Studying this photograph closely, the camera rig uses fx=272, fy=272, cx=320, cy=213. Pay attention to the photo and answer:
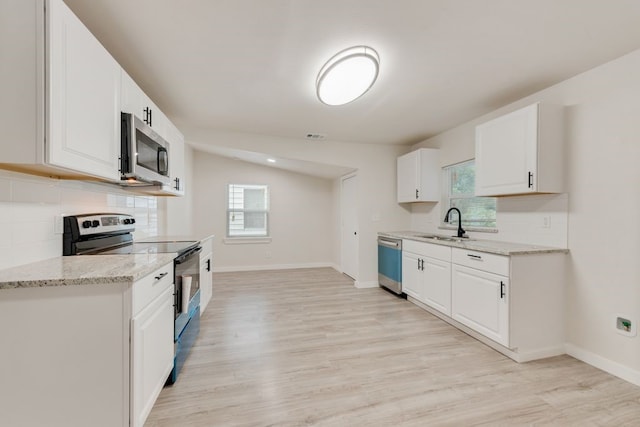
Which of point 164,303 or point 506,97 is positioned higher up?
point 506,97

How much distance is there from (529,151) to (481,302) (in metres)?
1.43

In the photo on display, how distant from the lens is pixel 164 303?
1.72 meters

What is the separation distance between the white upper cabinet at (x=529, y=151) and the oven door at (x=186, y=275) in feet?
9.71

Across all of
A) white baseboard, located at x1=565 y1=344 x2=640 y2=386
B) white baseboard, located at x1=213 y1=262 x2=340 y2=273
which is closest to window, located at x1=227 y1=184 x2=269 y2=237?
white baseboard, located at x1=213 y1=262 x2=340 y2=273

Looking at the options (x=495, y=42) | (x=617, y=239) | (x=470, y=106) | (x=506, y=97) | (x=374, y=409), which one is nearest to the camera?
(x=374, y=409)

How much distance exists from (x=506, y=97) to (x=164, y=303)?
11.5 ft

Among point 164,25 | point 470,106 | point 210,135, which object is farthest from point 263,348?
point 470,106

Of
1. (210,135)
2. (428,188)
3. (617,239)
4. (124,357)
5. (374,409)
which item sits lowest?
(374,409)

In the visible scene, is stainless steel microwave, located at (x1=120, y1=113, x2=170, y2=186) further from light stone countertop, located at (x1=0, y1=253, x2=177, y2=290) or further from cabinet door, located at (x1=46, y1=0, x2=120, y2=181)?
light stone countertop, located at (x1=0, y1=253, x2=177, y2=290)

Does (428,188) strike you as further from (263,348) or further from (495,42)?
(263,348)

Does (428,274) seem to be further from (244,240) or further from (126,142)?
(244,240)

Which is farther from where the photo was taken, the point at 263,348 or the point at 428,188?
the point at 428,188

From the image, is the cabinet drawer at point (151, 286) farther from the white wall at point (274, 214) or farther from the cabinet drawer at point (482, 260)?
the white wall at point (274, 214)

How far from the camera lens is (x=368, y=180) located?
4539mm
